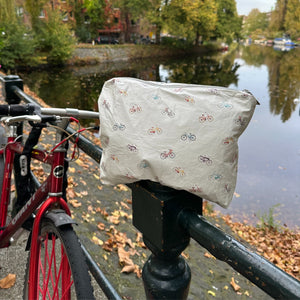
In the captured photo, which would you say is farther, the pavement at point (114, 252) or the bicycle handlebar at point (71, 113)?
the pavement at point (114, 252)

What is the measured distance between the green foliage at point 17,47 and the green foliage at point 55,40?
1.84 m

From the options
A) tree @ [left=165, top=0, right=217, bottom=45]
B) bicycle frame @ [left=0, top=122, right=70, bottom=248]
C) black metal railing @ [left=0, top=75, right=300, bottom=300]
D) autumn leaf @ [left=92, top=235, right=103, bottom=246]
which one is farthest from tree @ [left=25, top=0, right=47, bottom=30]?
black metal railing @ [left=0, top=75, right=300, bottom=300]

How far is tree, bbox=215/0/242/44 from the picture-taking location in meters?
49.4

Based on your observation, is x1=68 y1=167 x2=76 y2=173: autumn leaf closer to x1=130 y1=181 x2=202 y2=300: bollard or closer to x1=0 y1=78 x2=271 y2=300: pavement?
x1=0 y1=78 x2=271 y2=300: pavement

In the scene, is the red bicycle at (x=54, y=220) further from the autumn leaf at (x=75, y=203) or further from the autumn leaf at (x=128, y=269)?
the autumn leaf at (x=75, y=203)

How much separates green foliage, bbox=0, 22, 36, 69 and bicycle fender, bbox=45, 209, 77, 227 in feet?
74.4

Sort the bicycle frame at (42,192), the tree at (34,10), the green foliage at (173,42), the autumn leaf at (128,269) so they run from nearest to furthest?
the bicycle frame at (42,192) → the autumn leaf at (128,269) → the tree at (34,10) → the green foliage at (173,42)

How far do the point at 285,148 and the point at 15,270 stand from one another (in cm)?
1085

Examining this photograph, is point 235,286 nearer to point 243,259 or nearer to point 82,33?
point 243,259

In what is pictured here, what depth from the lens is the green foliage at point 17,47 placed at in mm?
22142

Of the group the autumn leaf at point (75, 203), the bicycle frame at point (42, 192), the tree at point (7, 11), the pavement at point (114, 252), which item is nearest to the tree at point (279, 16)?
the tree at point (7, 11)

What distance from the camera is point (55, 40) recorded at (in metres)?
26.4

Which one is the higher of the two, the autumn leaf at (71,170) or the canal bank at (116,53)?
the canal bank at (116,53)

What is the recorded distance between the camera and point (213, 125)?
95 cm
